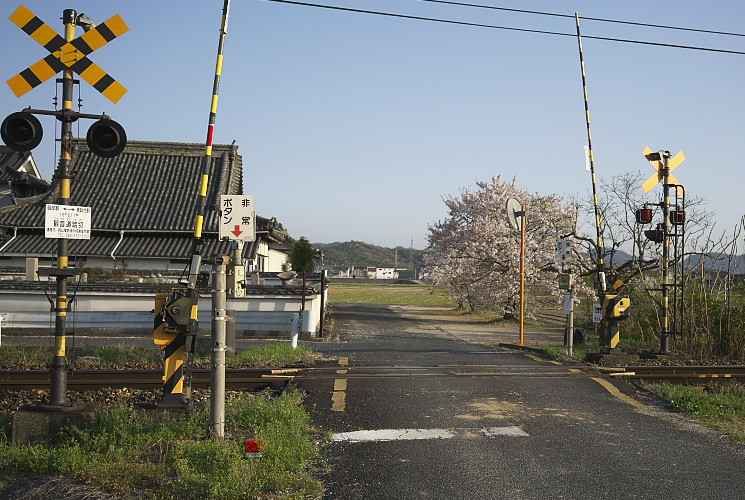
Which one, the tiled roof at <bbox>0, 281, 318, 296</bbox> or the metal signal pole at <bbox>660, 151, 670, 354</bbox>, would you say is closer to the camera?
the metal signal pole at <bbox>660, 151, 670, 354</bbox>

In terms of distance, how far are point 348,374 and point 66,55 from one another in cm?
584

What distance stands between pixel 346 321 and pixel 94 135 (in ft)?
59.6

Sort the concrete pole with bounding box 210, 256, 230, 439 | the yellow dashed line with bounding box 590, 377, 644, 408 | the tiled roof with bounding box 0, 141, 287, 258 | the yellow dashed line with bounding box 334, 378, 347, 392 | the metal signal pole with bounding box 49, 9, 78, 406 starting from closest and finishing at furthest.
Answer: the concrete pole with bounding box 210, 256, 230, 439 → the metal signal pole with bounding box 49, 9, 78, 406 → the yellow dashed line with bounding box 590, 377, 644, 408 → the yellow dashed line with bounding box 334, 378, 347, 392 → the tiled roof with bounding box 0, 141, 287, 258

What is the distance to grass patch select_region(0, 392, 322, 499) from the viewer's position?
16.5 ft

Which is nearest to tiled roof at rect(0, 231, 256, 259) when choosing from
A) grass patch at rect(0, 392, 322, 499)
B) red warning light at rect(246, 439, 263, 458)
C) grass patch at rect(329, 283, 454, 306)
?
grass patch at rect(329, 283, 454, 306)

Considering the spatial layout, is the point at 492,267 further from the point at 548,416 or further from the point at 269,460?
the point at 269,460

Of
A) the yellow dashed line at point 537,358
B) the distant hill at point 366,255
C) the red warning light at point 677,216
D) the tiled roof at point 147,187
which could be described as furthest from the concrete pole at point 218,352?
the distant hill at point 366,255

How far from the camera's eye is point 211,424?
20.3 feet

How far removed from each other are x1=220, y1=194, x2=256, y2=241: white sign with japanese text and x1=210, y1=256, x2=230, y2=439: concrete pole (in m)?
0.28

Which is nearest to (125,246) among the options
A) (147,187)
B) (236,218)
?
(147,187)

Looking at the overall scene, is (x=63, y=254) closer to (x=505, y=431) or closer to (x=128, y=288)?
(x=505, y=431)

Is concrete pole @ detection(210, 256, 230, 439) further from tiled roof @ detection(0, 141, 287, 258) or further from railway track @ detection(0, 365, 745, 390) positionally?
tiled roof @ detection(0, 141, 287, 258)

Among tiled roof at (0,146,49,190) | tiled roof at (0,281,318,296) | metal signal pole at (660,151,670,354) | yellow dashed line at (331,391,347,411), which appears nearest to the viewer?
yellow dashed line at (331,391,347,411)

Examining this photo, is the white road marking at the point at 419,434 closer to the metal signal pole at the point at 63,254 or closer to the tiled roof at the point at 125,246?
the metal signal pole at the point at 63,254
